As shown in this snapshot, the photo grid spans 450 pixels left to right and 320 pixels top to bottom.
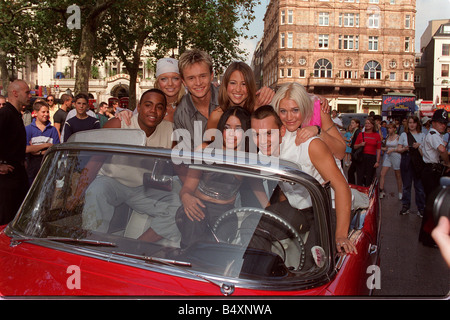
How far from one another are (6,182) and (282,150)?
11.1 feet

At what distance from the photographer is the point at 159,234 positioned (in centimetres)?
227

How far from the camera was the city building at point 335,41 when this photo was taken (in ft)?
9.06

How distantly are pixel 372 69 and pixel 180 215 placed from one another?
2273 millimetres

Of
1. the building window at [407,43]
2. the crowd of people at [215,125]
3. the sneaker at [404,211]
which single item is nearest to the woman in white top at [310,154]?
the crowd of people at [215,125]

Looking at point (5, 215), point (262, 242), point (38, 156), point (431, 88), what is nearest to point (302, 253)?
point (262, 242)

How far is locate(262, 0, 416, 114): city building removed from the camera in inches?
109

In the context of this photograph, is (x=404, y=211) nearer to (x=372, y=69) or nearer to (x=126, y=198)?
(x=372, y=69)

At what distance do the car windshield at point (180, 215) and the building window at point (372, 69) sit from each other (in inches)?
69.4

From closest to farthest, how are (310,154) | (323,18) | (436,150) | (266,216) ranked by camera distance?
(266,216) → (310,154) → (323,18) → (436,150)

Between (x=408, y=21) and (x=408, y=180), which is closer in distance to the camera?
(x=408, y=21)

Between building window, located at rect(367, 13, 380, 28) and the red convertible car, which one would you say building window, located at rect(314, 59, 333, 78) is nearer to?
building window, located at rect(367, 13, 380, 28)

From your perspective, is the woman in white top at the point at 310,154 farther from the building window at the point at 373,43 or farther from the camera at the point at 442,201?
the camera at the point at 442,201

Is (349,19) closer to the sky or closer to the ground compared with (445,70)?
closer to the sky

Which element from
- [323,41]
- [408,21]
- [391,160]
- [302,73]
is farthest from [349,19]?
[391,160]
